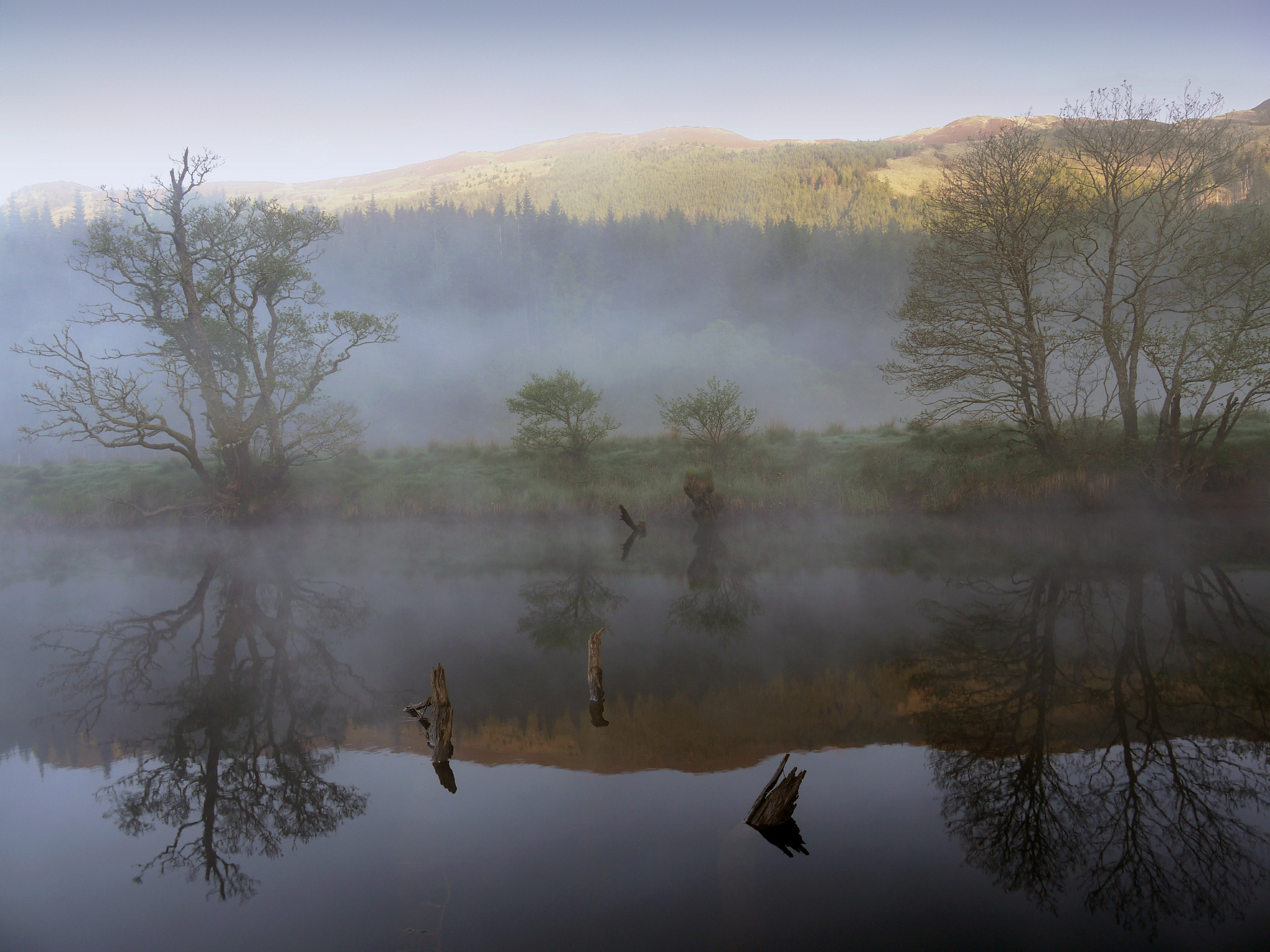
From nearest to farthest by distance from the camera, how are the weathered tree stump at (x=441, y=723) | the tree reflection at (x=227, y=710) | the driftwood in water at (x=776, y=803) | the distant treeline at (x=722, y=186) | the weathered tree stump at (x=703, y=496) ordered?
the driftwood in water at (x=776, y=803) → the tree reflection at (x=227, y=710) → the weathered tree stump at (x=441, y=723) → the weathered tree stump at (x=703, y=496) → the distant treeline at (x=722, y=186)

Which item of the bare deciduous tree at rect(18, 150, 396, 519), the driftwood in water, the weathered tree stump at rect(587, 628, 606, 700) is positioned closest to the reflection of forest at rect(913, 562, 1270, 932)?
the driftwood in water

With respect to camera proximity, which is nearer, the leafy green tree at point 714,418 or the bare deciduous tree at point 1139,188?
the bare deciduous tree at point 1139,188

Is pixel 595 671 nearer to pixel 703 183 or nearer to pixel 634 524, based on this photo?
pixel 634 524

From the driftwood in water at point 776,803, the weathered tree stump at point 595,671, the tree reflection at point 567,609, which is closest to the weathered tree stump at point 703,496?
the tree reflection at point 567,609

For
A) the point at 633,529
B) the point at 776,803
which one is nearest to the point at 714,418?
the point at 633,529

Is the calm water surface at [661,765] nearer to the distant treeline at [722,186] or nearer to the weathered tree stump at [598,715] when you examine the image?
the weathered tree stump at [598,715]

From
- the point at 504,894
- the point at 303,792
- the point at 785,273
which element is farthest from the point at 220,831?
the point at 785,273

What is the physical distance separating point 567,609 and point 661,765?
6916mm

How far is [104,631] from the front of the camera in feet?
46.3

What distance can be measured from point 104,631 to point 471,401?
42966 mm

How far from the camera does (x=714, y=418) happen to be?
25.6m

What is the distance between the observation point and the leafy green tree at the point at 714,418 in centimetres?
2547

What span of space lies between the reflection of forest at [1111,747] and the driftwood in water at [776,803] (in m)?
1.50

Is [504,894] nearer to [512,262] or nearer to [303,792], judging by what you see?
[303,792]
